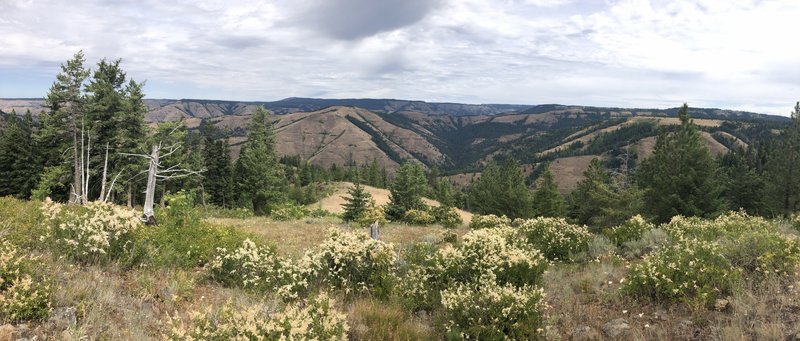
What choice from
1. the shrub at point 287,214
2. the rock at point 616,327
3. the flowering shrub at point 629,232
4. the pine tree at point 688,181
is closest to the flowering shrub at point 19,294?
the rock at point 616,327

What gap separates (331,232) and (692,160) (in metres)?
34.6

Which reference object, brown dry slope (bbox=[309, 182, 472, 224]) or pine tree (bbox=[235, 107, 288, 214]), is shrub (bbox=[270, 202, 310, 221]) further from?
brown dry slope (bbox=[309, 182, 472, 224])

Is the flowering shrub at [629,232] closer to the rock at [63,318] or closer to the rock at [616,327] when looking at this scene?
the rock at [616,327]

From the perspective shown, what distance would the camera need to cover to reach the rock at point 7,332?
452cm

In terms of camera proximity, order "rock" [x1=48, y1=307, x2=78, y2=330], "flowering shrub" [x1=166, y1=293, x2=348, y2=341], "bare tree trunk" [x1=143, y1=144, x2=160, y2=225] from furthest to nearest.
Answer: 1. "bare tree trunk" [x1=143, y1=144, x2=160, y2=225]
2. "rock" [x1=48, y1=307, x2=78, y2=330]
3. "flowering shrub" [x1=166, y1=293, x2=348, y2=341]

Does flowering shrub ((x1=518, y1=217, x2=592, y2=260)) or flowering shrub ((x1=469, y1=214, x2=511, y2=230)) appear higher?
flowering shrub ((x1=518, y1=217, x2=592, y2=260))

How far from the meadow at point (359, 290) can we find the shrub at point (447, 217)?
18276 millimetres

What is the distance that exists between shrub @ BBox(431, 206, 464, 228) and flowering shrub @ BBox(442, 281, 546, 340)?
2110 cm

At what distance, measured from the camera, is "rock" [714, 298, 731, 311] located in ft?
20.1

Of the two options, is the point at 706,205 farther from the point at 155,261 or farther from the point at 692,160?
the point at 155,261

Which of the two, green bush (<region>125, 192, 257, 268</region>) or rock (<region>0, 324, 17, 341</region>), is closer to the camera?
rock (<region>0, 324, 17, 341</region>)

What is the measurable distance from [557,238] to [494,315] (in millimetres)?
6624

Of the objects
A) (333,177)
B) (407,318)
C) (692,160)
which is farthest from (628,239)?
(333,177)

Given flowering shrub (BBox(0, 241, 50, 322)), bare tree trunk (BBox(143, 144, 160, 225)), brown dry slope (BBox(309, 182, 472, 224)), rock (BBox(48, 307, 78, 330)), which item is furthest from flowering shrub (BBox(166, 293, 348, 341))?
brown dry slope (BBox(309, 182, 472, 224))
